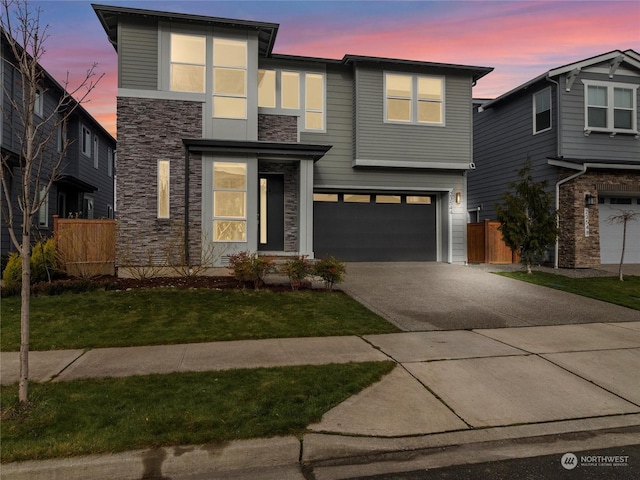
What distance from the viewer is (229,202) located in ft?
42.2

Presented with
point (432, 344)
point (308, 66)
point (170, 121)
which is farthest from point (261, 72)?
point (432, 344)

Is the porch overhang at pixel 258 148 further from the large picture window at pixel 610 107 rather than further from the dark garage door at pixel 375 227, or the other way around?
the large picture window at pixel 610 107

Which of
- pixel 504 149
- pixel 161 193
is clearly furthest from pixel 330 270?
pixel 504 149

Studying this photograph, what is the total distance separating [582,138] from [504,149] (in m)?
3.67

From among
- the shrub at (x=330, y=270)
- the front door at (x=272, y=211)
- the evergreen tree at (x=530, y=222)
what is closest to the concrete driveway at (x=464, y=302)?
the shrub at (x=330, y=270)

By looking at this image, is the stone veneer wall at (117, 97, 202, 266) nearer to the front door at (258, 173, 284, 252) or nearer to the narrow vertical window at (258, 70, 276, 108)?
the front door at (258, 173, 284, 252)

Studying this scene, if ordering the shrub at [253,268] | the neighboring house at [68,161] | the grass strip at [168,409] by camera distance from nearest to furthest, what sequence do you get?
the grass strip at [168,409] < the shrub at [253,268] < the neighboring house at [68,161]

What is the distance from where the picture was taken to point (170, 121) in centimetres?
1275

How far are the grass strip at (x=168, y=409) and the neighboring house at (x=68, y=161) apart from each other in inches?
481

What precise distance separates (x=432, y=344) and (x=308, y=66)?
11893 mm

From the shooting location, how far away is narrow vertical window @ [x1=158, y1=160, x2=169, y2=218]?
12.5 metres

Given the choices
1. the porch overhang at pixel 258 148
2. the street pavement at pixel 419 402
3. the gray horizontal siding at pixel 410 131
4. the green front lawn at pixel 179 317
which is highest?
the gray horizontal siding at pixel 410 131

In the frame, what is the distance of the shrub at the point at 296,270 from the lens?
34.6ft

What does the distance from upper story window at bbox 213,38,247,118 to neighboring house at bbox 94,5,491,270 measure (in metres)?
0.03
